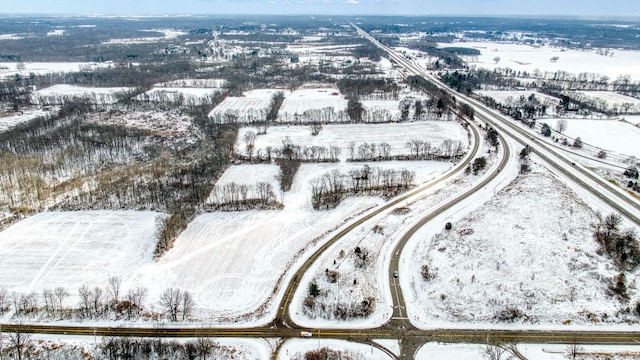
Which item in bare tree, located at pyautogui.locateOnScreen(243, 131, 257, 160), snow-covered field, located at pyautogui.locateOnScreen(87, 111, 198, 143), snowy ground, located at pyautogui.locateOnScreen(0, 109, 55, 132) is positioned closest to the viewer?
bare tree, located at pyautogui.locateOnScreen(243, 131, 257, 160)

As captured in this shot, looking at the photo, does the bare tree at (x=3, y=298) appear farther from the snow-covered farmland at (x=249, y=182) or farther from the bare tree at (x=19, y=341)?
the snow-covered farmland at (x=249, y=182)

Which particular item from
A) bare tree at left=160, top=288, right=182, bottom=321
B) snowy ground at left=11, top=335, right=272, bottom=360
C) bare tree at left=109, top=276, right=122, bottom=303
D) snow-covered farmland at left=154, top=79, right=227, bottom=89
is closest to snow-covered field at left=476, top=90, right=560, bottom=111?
snow-covered farmland at left=154, top=79, right=227, bottom=89

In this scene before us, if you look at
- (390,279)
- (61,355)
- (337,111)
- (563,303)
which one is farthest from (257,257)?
(337,111)

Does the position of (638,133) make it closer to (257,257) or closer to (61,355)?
(257,257)

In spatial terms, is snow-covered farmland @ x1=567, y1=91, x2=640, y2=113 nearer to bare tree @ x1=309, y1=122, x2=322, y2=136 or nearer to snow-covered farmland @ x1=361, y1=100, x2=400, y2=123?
snow-covered farmland @ x1=361, y1=100, x2=400, y2=123

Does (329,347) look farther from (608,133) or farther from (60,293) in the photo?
(608,133)

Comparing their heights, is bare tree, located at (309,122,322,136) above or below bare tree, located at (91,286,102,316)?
above

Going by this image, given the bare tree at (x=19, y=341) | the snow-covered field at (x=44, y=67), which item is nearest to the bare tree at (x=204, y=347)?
the bare tree at (x=19, y=341)
